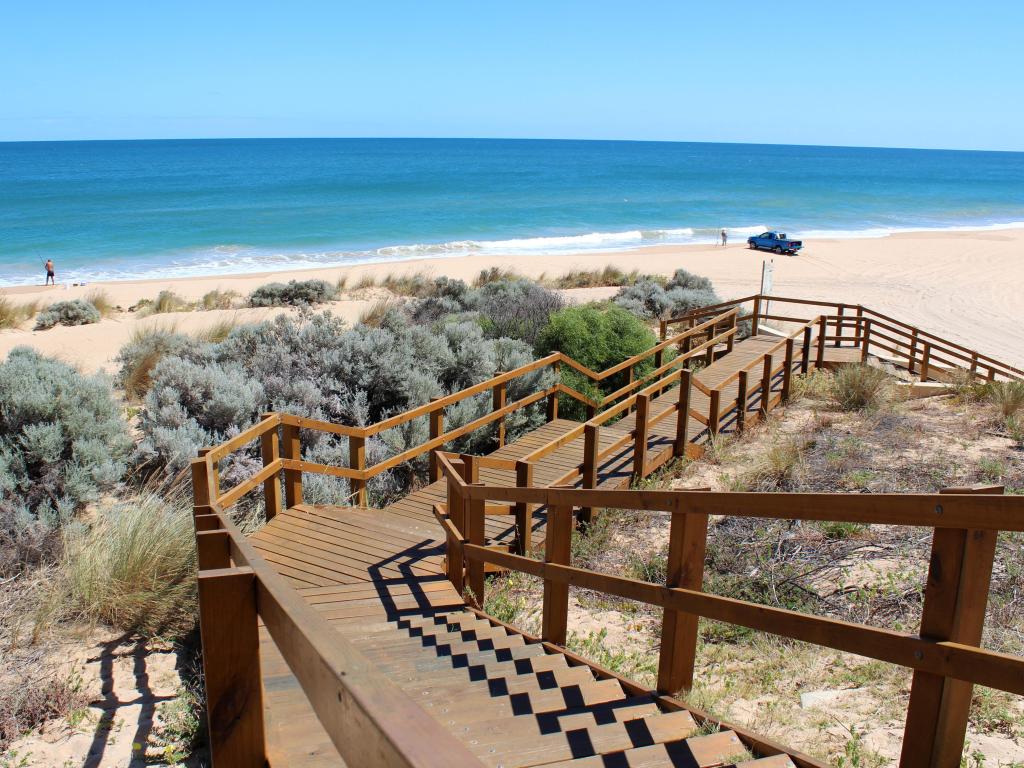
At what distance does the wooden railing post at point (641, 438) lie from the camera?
29.2 ft

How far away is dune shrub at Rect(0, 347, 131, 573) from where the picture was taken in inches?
281

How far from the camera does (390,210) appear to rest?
64062 mm

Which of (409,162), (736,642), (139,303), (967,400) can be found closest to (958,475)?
(736,642)

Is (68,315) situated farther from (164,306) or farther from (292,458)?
(292,458)

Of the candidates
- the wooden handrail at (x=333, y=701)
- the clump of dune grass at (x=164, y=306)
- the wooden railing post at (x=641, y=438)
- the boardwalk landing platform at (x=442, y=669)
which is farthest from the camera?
the clump of dune grass at (x=164, y=306)

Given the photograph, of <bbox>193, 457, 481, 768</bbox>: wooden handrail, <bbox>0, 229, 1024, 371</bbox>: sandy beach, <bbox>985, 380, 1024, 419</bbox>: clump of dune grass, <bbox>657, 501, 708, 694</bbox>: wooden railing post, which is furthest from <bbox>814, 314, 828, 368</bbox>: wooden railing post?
<bbox>193, 457, 481, 768</bbox>: wooden handrail

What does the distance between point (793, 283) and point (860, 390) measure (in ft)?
72.9

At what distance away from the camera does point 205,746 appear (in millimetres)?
4230

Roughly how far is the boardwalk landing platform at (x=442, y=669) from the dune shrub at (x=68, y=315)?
1549 centimetres

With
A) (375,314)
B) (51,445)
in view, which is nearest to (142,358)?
(51,445)

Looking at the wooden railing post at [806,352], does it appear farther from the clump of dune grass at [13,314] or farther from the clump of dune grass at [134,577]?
the clump of dune grass at [13,314]

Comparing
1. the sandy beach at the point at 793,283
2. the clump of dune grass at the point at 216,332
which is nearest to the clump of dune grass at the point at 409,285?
the sandy beach at the point at 793,283

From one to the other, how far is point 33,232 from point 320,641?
179 ft

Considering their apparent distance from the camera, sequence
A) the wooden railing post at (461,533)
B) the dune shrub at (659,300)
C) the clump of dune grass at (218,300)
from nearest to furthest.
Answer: the wooden railing post at (461,533)
the dune shrub at (659,300)
the clump of dune grass at (218,300)
